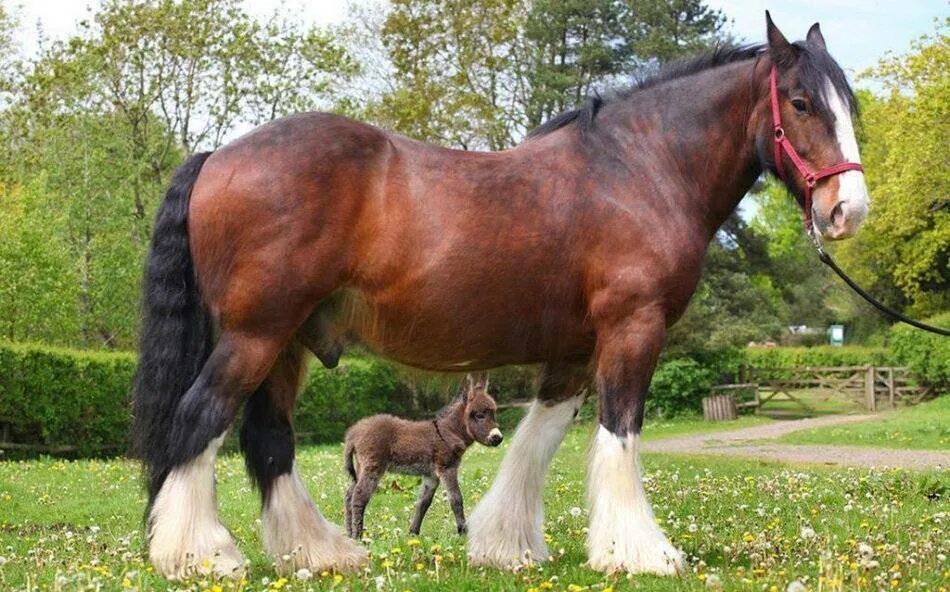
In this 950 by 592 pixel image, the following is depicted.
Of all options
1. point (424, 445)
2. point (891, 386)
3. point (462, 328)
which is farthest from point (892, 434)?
point (462, 328)

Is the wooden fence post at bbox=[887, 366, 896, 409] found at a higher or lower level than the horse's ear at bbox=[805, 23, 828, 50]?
lower

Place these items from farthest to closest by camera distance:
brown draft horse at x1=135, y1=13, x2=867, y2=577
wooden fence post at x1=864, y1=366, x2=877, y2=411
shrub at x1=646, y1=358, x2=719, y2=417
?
wooden fence post at x1=864, y1=366, x2=877, y2=411
shrub at x1=646, y1=358, x2=719, y2=417
brown draft horse at x1=135, y1=13, x2=867, y2=577

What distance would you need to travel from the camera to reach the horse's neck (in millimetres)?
6352

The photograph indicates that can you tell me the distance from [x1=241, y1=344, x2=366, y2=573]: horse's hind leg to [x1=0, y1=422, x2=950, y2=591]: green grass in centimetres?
20

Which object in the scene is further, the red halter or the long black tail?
the red halter

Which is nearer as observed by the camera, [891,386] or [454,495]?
[454,495]

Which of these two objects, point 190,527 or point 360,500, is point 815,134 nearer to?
point 190,527

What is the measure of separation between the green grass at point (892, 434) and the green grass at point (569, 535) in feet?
33.1

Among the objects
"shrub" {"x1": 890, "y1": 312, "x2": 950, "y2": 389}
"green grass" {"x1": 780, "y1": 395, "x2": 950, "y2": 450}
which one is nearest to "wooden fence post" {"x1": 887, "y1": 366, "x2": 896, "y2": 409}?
"shrub" {"x1": 890, "y1": 312, "x2": 950, "y2": 389}

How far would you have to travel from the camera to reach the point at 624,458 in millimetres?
A: 5785

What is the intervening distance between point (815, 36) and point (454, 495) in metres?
4.47

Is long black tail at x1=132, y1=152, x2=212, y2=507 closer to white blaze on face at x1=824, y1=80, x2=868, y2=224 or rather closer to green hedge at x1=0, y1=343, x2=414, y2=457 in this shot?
white blaze on face at x1=824, y1=80, x2=868, y2=224

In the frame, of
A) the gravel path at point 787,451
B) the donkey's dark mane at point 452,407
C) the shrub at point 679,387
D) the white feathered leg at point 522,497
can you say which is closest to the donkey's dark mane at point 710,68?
the white feathered leg at point 522,497

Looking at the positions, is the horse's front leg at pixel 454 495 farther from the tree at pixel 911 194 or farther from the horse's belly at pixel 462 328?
the tree at pixel 911 194
